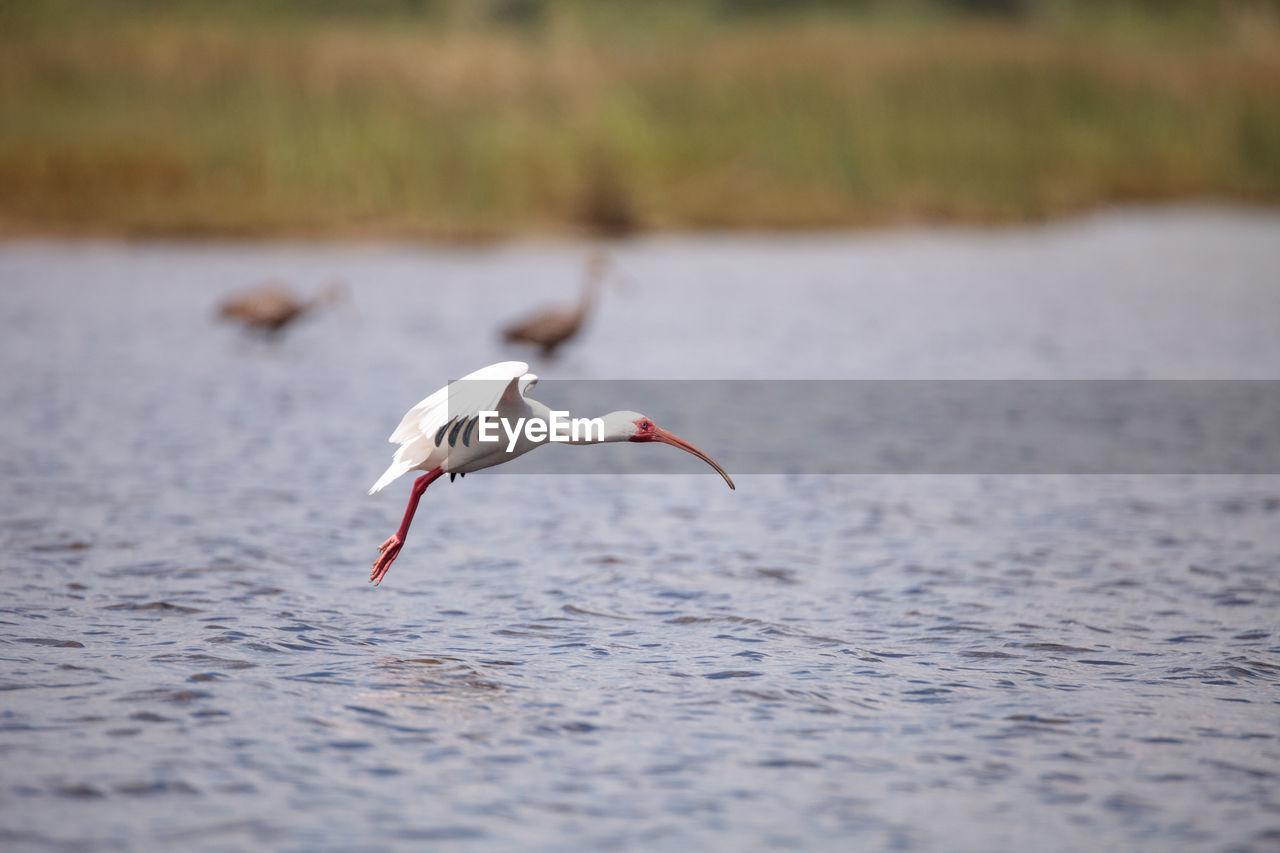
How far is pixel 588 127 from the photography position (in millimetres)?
29078

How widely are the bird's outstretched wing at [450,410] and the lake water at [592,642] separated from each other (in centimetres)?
77

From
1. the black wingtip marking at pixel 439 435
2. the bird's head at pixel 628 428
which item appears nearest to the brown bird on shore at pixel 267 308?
the black wingtip marking at pixel 439 435

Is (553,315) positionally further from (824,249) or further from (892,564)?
(824,249)

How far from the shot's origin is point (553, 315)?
17.2 m

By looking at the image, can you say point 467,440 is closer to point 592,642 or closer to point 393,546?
point 393,546

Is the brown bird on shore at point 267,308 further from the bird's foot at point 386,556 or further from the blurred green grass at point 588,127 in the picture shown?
the bird's foot at point 386,556

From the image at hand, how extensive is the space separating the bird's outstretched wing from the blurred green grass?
1819cm

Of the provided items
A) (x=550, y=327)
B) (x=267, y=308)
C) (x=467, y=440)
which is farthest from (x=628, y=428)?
(x=267, y=308)

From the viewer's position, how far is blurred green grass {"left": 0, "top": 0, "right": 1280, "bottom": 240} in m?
26.8

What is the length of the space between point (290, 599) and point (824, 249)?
67.4 ft

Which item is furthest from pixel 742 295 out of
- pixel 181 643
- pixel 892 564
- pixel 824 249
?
pixel 181 643

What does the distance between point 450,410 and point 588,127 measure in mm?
21623

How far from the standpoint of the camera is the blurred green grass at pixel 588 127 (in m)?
26.8

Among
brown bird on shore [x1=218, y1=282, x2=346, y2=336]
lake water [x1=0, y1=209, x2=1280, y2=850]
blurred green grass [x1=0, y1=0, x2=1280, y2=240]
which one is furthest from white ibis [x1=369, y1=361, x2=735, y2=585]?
blurred green grass [x1=0, y1=0, x2=1280, y2=240]
